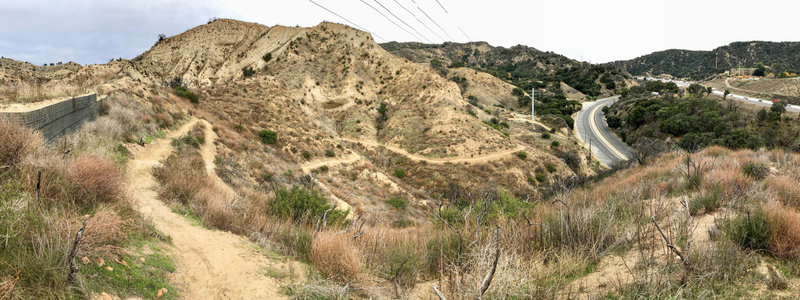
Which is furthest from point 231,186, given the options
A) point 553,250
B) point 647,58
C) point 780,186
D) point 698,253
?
point 647,58

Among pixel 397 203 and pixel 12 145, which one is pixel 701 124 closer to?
A: pixel 397 203

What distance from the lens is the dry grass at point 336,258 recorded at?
4805 millimetres

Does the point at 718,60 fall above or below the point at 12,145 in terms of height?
above

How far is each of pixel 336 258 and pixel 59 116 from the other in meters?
11.4

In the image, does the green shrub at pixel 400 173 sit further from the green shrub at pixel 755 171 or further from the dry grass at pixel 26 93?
the green shrub at pixel 755 171

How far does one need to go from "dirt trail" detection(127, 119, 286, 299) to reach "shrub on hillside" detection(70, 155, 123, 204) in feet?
2.33

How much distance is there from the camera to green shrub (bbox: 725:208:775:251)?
15.0 feet

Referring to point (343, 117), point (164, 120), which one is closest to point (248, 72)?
point (343, 117)

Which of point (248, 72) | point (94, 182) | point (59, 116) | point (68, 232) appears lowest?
point (68, 232)

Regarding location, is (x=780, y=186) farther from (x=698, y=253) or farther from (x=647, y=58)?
(x=647, y=58)

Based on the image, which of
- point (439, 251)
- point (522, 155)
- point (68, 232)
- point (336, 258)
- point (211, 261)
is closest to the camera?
point (68, 232)

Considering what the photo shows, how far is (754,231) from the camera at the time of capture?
182 inches

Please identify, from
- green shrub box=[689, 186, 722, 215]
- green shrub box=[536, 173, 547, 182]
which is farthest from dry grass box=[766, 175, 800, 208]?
green shrub box=[536, 173, 547, 182]

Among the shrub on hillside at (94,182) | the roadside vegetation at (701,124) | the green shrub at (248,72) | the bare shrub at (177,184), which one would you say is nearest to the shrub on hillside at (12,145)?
the shrub on hillside at (94,182)
